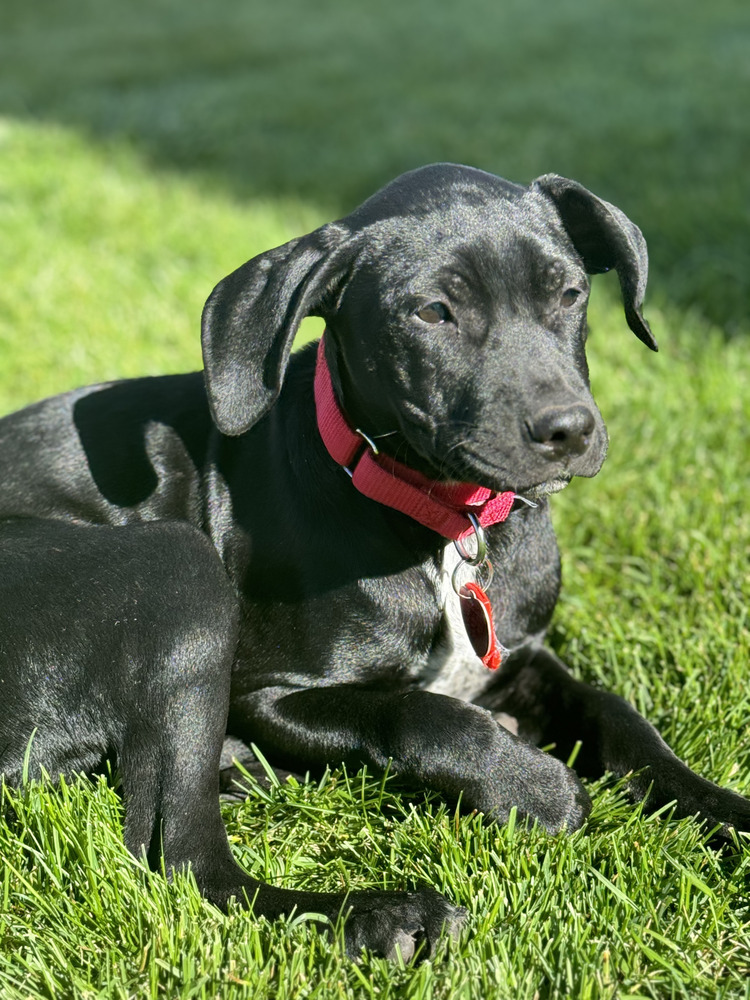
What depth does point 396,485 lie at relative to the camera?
2771 mm

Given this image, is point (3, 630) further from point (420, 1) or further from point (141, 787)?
point (420, 1)

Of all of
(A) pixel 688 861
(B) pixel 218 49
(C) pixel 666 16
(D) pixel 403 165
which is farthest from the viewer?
(B) pixel 218 49

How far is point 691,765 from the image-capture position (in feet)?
9.56

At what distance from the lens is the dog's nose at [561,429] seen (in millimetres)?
2451

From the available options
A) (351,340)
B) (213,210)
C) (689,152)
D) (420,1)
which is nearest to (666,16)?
(420,1)

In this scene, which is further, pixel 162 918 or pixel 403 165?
pixel 403 165

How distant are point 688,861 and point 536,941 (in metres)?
0.45

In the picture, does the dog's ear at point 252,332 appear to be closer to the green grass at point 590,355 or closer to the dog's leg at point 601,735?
the green grass at point 590,355

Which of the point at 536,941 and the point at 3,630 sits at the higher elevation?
the point at 3,630

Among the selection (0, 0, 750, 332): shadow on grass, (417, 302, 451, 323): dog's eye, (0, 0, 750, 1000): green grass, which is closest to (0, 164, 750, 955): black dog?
(417, 302, 451, 323): dog's eye

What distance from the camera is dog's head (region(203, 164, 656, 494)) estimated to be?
252 cm

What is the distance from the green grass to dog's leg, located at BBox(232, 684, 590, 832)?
71 mm

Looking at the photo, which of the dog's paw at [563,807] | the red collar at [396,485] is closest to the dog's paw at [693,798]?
the dog's paw at [563,807]

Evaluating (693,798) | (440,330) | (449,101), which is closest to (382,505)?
(440,330)
